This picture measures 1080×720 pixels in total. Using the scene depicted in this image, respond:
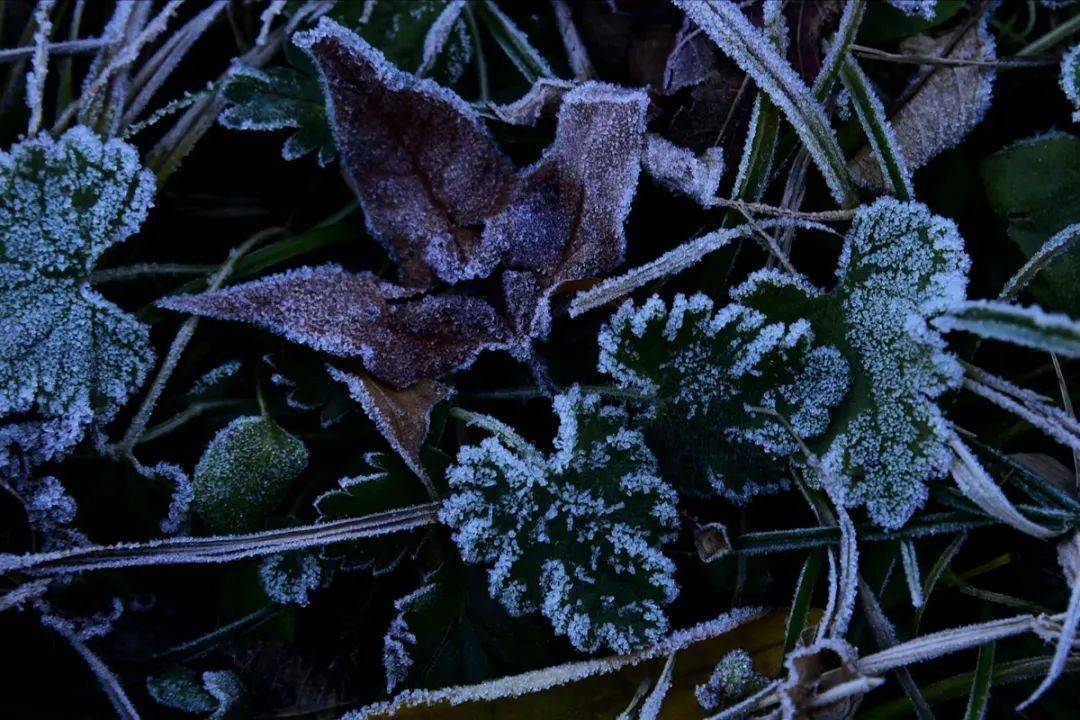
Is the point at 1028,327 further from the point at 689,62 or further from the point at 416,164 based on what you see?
the point at 416,164

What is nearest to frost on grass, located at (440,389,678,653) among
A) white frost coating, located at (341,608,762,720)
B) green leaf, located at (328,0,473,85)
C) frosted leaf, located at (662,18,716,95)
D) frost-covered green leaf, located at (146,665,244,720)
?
white frost coating, located at (341,608,762,720)

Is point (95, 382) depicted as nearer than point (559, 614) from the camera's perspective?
No

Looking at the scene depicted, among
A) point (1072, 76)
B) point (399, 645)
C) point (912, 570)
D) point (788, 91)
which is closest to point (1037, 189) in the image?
point (1072, 76)

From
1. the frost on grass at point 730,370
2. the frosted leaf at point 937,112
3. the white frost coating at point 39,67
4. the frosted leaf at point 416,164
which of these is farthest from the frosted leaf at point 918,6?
the white frost coating at point 39,67

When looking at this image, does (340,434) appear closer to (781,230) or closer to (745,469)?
(745,469)

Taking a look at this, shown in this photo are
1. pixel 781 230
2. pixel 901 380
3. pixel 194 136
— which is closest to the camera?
pixel 901 380

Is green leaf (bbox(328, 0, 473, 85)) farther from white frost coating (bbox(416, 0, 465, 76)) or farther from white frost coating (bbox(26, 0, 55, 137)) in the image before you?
white frost coating (bbox(26, 0, 55, 137))

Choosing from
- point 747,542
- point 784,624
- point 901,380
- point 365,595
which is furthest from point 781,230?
point 365,595
